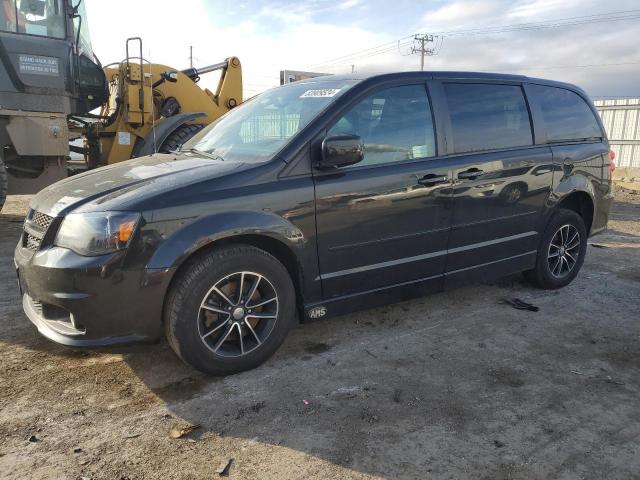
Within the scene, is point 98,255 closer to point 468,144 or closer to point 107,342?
point 107,342

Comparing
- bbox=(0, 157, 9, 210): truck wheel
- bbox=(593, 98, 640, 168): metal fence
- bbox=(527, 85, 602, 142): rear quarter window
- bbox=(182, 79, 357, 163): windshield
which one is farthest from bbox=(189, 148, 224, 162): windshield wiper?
bbox=(593, 98, 640, 168): metal fence

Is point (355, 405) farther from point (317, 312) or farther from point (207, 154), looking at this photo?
point (207, 154)

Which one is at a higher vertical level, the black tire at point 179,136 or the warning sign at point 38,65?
the warning sign at point 38,65

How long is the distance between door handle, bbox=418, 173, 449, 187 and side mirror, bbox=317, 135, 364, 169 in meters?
0.65

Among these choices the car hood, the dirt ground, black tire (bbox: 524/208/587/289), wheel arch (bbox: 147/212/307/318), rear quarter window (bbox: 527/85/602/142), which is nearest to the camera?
the dirt ground

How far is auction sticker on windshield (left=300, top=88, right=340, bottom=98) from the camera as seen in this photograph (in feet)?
11.9

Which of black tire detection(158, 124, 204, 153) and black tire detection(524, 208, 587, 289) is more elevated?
black tire detection(158, 124, 204, 153)

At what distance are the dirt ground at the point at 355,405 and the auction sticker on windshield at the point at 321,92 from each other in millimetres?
1776

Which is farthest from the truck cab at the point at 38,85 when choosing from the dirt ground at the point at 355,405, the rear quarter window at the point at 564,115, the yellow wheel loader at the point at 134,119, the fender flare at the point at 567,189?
the fender flare at the point at 567,189

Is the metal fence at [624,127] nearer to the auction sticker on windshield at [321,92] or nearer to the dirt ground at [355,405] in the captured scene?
the dirt ground at [355,405]

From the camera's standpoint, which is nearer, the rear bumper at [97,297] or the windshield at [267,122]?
the rear bumper at [97,297]

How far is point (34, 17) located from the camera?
691 centimetres

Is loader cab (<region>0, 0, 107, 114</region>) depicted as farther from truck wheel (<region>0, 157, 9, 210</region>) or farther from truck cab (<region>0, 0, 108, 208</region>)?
truck wheel (<region>0, 157, 9, 210</region>)

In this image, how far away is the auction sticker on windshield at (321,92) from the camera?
3.62m
